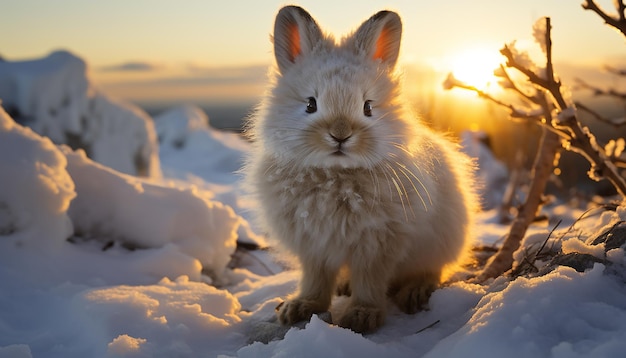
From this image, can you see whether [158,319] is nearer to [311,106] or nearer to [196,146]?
[311,106]

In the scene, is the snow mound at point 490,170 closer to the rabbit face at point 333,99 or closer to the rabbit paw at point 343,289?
the rabbit paw at point 343,289

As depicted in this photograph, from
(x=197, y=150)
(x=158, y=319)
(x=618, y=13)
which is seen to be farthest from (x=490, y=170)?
(x=158, y=319)

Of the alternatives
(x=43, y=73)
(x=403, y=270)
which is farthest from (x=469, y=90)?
(x=43, y=73)

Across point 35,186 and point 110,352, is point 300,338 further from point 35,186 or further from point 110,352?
point 35,186

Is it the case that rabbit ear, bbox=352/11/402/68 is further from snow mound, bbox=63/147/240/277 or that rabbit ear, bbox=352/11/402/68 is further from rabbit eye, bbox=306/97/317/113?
snow mound, bbox=63/147/240/277

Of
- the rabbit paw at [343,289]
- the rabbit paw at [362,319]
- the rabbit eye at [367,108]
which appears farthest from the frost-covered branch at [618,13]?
the rabbit paw at [343,289]

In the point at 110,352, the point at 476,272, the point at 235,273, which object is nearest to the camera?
the point at 110,352

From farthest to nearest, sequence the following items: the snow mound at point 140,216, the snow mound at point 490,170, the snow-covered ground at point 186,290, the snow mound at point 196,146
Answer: the snow mound at point 490,170
the snow mound at point 196,146
the snow mound at point 140,216
the snow-covered ground at point 186,290

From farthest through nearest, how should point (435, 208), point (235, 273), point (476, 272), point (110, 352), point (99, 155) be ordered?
point (99, 155), point (235, 273), point (476, 272), point (435, 208), point (110, 352)
